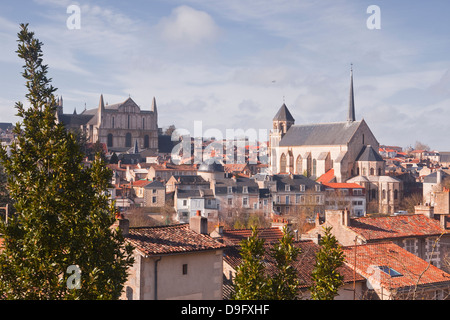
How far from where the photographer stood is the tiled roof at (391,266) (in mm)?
17156

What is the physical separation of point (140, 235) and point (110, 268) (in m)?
5.37

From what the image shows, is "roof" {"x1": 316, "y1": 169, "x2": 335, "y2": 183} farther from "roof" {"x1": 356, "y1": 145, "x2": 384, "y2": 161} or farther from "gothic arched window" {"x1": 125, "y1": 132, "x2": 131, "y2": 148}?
"gothic arched window" {"x1": 125, "y1": 132, "x2": 131, "y2": 148}

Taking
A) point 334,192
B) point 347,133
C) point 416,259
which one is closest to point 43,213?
point 416,259

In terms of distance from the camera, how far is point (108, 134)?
390 ft

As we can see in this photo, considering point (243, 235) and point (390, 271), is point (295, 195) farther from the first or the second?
point (390, 271)

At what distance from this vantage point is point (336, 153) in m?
78.0

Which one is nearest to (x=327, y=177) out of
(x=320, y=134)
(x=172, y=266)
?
(x=320, y=134)

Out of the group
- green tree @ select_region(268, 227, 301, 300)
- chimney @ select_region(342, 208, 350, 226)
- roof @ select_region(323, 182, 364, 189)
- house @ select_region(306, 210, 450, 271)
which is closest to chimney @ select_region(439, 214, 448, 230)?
house @ select_region(306, 210, 450, 271)

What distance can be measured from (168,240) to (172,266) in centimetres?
91

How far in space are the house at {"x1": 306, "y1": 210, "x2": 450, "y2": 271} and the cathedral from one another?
95727 mm

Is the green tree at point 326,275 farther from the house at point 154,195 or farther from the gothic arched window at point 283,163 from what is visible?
the gothic arched window at point 283,163

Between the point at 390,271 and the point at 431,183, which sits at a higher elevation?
the point at 431,183
